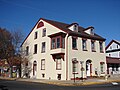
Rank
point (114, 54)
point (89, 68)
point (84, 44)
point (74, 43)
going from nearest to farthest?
point (74, 43) → point (84, 44) → point (89, 68) → point (114, 54)

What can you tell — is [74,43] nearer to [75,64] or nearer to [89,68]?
[75,64]

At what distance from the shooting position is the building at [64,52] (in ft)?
93.6

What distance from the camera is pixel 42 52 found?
3266 cm

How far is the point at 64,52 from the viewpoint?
92.4 feet

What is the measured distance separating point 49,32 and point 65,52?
5.57 meters

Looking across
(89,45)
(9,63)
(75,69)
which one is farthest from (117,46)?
(9,63)

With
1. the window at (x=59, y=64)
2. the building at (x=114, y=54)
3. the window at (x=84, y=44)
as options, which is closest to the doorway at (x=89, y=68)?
the window at (x=84, y=44)

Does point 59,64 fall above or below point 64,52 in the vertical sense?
below

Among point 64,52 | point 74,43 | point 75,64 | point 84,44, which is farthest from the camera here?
point 84,44

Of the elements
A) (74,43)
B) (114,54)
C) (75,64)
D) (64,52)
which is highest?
(74,43)

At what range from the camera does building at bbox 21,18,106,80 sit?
2853 centimetres

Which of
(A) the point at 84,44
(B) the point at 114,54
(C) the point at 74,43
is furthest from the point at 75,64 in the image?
(B) the point at 114,54

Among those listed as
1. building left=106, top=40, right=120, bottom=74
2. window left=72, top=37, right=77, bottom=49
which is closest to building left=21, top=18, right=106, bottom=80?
window left=72, top=37, right=77, bottom=49

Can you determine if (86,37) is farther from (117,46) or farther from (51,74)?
(117,46)
